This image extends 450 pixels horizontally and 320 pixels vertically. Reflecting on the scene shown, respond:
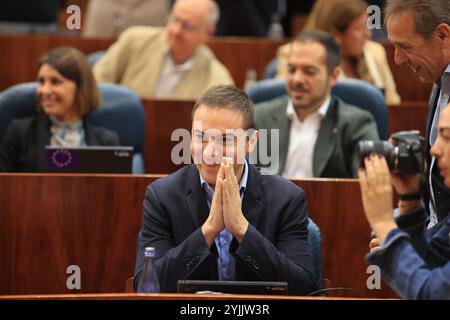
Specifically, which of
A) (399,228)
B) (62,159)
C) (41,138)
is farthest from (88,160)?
(399,228)

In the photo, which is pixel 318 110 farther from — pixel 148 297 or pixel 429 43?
pixel 148 297

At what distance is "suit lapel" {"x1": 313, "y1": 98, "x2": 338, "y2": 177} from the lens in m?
3.97

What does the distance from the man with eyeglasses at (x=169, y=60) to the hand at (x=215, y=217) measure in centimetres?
256

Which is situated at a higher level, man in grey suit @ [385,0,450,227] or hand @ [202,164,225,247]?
man in grey suit @ [385,0,450,227]

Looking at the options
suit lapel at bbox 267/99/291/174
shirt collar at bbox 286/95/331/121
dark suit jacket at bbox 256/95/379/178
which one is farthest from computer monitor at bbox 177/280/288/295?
shirt collar at bbox 286/95/331/121

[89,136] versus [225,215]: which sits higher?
[89,136]

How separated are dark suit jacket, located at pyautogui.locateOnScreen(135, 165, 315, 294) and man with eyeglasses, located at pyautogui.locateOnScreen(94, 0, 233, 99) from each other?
2.38m

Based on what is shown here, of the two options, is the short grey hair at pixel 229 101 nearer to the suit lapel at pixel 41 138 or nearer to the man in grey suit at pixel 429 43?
the man in grey suit at pixel 429 43

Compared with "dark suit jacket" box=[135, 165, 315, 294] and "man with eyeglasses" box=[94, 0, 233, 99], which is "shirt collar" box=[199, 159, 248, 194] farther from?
"man with eyeglasses" box=[94, 0, 233, 99]

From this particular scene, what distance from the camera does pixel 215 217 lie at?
8.49 feet

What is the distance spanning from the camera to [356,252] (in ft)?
10.8

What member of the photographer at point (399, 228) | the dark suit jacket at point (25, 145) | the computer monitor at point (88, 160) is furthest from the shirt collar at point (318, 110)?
the photographer at point (399, 228)

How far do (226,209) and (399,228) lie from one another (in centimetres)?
57
